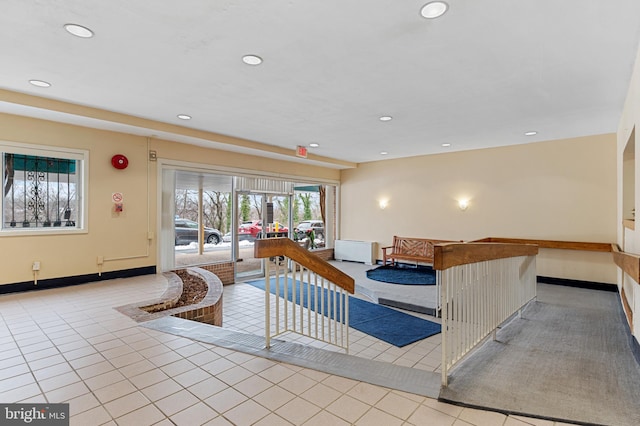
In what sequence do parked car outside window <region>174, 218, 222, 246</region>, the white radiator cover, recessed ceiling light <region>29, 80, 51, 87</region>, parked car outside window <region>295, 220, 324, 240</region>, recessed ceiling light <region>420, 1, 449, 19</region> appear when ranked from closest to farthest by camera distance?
recessed ceiling light <region>420, 1, 449, 19</region>, recessed ceiling light <region>29, 80, 51, 87</region>, parked car outside window <region>174, 218, 222, 246</region>, the white radiator cover, parked car outside window <region>295, 220, 324, 240</region>

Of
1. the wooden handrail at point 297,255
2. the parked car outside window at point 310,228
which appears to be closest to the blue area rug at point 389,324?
the wooden handrail at point 297,255

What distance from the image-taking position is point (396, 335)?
167 inches

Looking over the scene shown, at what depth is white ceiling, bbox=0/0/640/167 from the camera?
2293 millimetres

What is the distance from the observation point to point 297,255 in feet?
9.04

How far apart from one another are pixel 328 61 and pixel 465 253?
85.3 inches

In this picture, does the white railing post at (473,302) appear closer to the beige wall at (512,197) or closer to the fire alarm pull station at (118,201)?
the beige wall at (512,197)

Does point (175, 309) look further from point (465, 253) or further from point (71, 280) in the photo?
point (465, 253)

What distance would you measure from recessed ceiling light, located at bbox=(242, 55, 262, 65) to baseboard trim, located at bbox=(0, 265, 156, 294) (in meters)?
4.26

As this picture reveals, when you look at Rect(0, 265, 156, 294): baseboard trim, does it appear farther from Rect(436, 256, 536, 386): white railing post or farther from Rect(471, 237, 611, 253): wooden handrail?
Rect(471, 237, 611, 253): wooden handrail

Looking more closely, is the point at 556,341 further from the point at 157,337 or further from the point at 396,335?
the point at 157,337

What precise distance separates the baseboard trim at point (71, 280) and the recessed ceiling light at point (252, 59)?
14.0 feet

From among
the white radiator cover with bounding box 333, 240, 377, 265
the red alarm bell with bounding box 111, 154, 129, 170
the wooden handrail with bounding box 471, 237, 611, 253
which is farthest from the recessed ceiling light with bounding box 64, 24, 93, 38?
the white radiator cover with bounding box 333, 240, 377, 265

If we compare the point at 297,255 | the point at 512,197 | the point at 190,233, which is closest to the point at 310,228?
the point at 190,233

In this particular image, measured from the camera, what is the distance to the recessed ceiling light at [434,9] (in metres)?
2.18
